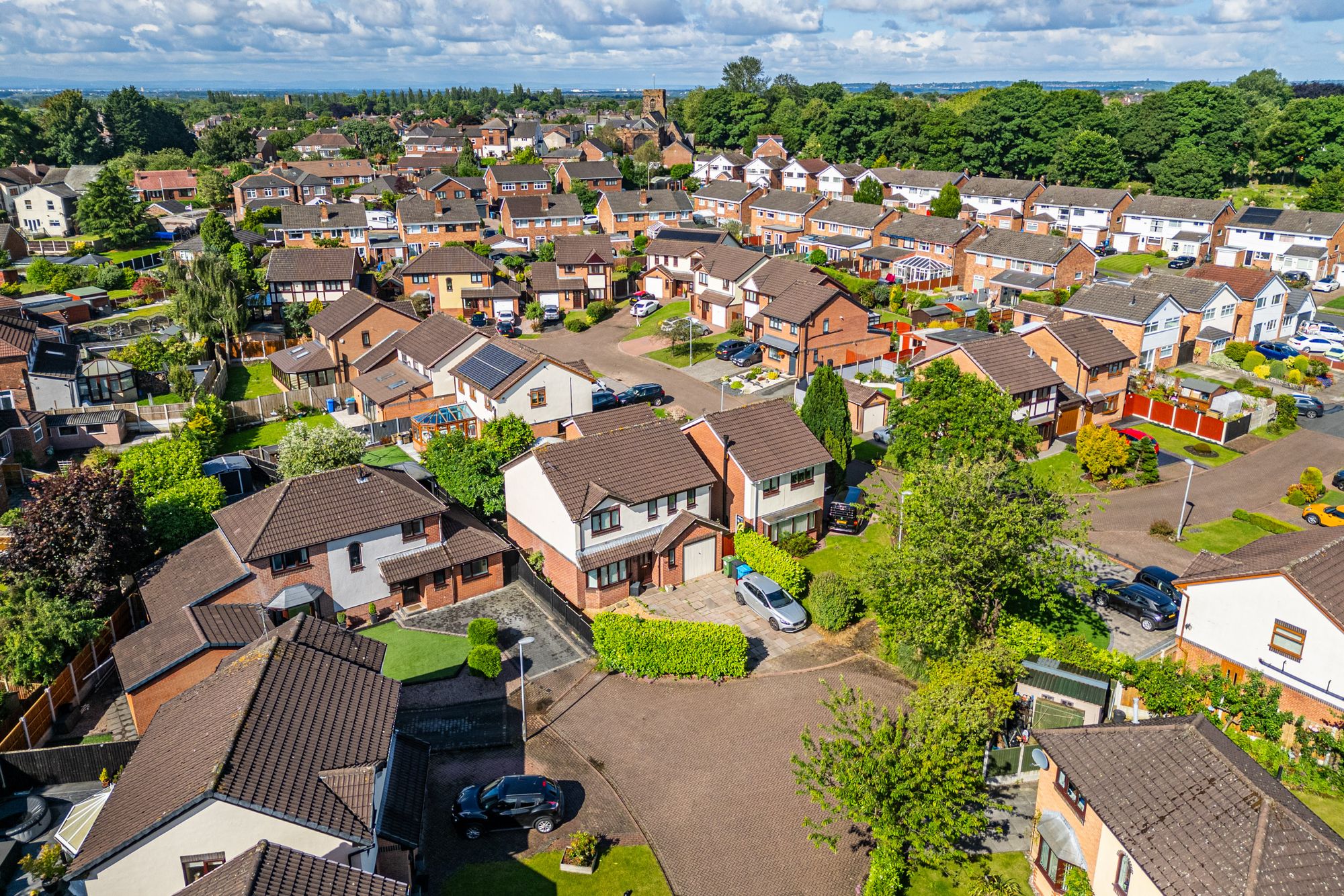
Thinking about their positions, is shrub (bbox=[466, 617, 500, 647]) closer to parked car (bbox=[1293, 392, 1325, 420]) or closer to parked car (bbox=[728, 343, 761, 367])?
parked car (bbox=[728, 343, 761, 367])

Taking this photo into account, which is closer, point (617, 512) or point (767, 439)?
point (617, 512)

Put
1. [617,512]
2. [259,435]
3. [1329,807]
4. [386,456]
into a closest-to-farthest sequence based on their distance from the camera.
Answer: [1329,807], [617,512], [386,456], [259,435]

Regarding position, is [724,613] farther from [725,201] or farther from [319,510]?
[725,201]

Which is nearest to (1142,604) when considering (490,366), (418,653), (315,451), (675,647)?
(675,647)

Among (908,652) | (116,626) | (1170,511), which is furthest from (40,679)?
(1170,511)

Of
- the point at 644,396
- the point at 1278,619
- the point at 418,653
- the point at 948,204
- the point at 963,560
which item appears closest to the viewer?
the point at 1278,619

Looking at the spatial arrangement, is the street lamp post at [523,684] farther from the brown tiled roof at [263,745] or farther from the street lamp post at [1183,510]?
the street lamp post at [1183,510]
